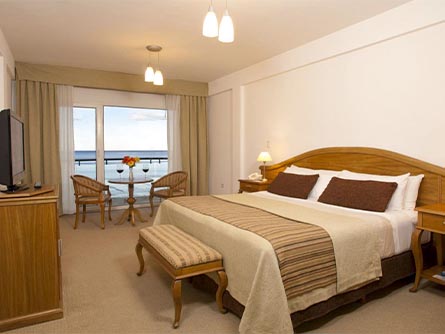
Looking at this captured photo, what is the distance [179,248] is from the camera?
7.50 ft

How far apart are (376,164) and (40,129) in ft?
16.2

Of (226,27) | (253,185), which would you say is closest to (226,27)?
(226,27)

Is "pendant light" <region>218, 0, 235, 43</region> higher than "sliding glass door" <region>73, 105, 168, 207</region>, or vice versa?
"pendant light" <region>218, 0, 235, 43</region>

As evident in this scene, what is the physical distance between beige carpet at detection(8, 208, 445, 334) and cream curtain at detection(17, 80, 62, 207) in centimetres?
248

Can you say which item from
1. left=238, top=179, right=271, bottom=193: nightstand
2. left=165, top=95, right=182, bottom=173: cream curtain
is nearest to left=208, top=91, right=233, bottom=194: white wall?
left=165, top=95, right=182, bottom=173: cream curtain

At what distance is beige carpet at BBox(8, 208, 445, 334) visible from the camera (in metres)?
2.09

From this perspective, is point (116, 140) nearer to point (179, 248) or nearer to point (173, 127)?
point (173, 127)

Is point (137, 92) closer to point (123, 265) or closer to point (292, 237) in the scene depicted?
point (123, 265)

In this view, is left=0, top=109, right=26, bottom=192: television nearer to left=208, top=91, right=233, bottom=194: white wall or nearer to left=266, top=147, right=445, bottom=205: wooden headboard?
left=266, top=147, right=445, bottom=205: wooden headboard

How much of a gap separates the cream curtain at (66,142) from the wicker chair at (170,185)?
143 cm

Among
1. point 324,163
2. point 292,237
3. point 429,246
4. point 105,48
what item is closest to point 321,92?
point 324,163

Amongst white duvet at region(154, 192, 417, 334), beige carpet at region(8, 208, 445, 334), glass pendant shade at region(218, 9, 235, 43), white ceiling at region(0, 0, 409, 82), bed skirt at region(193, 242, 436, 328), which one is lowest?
beige carpet at region(8, 208, 445, 334)

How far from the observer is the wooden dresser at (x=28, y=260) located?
6.75 ft

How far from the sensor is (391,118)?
3.27 metres
